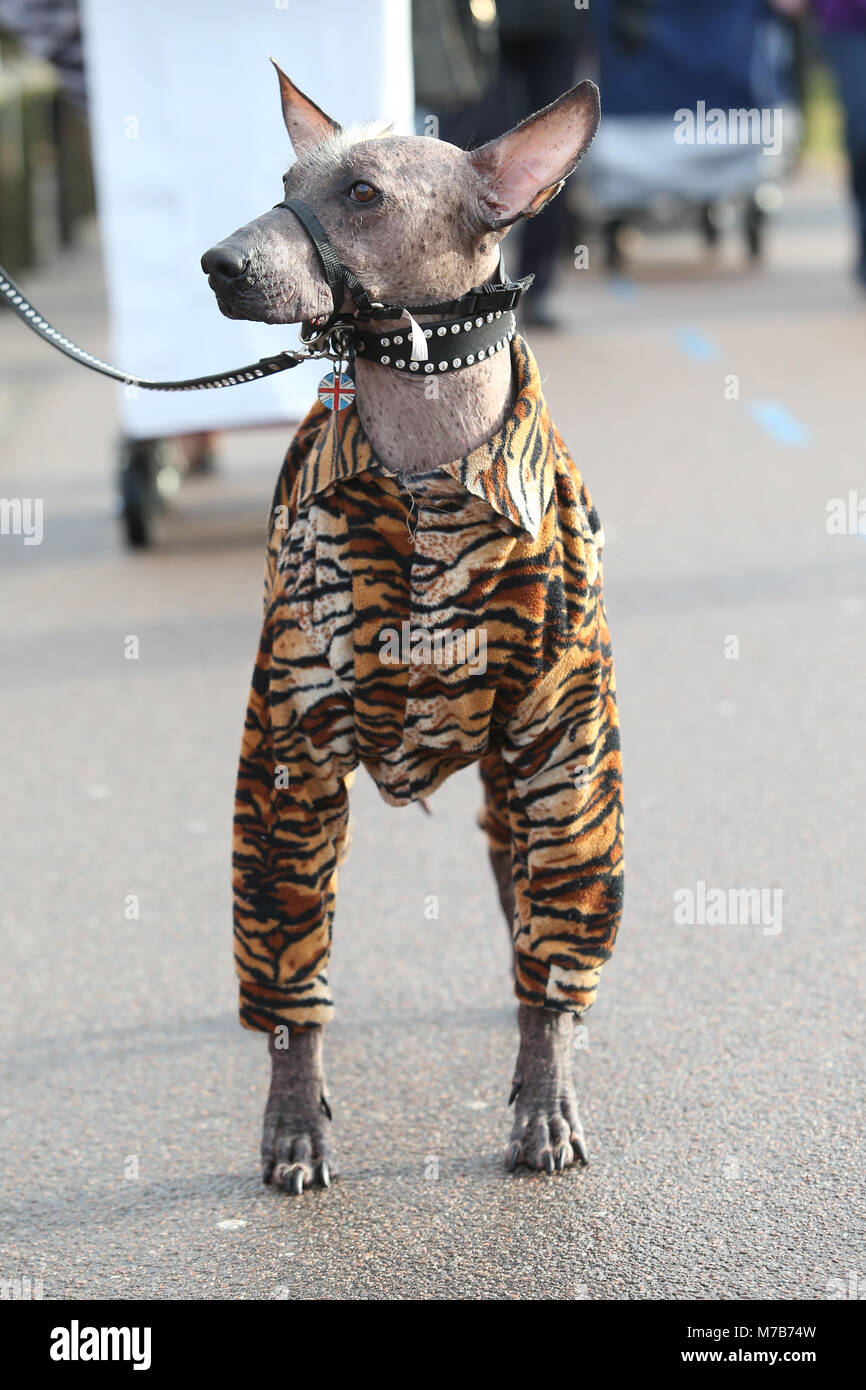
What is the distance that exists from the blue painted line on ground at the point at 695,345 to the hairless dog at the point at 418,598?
294 inches

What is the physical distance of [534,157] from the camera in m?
2.79

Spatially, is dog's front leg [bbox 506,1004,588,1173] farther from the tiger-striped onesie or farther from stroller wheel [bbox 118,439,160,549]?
stroller wheel [bbox 118,439,160,549]

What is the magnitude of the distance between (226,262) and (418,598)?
0.59 m

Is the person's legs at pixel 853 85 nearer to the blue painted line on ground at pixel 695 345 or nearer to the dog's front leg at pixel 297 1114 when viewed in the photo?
the blue painted line on ground at pixel 695 345

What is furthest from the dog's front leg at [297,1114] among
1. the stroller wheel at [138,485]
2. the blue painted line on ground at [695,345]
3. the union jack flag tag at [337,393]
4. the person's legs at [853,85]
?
the person's legs at [853,85]

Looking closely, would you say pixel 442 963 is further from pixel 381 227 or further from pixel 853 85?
Result: pixel 853 85

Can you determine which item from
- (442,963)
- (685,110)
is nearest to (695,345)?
(685,110)

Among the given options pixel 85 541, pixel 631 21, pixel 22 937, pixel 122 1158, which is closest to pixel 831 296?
pixel 631 21

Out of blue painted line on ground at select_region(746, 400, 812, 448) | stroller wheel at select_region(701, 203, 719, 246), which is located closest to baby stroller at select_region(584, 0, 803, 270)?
stroller wheel at select_region(701, 203, 719, 246)

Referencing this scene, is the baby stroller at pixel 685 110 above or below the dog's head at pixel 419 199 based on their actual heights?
above

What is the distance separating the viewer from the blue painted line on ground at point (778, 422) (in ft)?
28.0

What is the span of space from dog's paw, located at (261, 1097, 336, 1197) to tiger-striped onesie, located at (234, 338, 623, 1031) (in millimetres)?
181

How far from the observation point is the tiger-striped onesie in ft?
9.50
